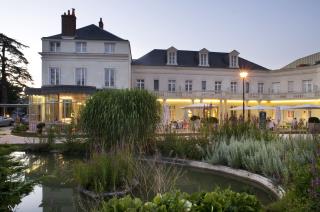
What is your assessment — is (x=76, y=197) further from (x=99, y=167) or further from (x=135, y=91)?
(x=135, y=91)

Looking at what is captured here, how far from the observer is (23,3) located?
2261cm

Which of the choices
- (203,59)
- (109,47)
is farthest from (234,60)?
(109,47)

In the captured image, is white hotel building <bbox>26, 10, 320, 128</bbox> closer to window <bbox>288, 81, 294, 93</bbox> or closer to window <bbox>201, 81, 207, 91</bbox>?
window <bbox>288, 81, 294, 93</bbox>

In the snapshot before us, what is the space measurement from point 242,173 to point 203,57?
3318 cm

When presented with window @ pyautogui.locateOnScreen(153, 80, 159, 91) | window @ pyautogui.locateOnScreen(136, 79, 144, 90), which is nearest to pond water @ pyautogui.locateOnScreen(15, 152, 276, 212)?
window @ pyautogui.locateOnScreen(136, 79, 144, 90)

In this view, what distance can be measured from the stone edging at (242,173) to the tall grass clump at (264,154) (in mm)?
168

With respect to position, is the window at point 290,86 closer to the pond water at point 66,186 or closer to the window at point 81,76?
the window at point 81,76

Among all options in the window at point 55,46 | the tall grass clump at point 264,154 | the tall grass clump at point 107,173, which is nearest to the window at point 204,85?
the window at point 55,46

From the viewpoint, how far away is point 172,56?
132 feet

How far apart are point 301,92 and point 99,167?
35242 mm

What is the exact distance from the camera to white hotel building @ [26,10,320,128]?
33.3m

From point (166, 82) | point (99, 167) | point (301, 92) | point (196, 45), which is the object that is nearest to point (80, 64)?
point (166, 82)

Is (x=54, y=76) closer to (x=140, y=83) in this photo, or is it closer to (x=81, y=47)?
(x=81, y=47)

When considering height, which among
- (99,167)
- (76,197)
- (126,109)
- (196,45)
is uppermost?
(196,45)
